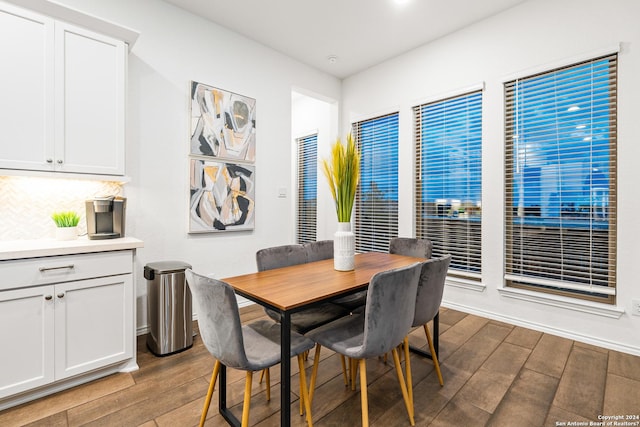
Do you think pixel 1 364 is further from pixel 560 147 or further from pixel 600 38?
pixel 600 38

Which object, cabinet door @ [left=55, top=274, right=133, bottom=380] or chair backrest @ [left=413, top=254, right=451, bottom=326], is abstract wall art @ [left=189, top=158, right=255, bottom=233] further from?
chair backrest @ [left=413, top=254, right=451, bottom=326]

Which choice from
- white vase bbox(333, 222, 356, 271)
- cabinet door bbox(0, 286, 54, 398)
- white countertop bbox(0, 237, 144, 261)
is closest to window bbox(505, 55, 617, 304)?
white vase bbox(333, 222, 356, 271)

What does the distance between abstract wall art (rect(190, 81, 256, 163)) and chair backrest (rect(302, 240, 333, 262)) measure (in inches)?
60.1

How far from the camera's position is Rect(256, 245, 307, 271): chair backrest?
7.21 ft

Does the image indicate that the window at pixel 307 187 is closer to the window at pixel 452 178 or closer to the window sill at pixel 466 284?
the window at pixel 452 178

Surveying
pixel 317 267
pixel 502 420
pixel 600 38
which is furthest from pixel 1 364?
pixel 600 38

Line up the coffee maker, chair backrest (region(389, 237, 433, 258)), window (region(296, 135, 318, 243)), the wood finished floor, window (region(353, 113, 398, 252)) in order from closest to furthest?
the wood finished floor < the coffee maker < chair backrest (region(389, 237, 433, 258)) < window (region(353, 113, 398, 252)) < window (region(296, 135, 318, 243))

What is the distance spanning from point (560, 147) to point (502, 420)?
239cm

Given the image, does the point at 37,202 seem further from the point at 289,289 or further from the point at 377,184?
the point at 377,184

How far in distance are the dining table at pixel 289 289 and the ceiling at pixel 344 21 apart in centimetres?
255

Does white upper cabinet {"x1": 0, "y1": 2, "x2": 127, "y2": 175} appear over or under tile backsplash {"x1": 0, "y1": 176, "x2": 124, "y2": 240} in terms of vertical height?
over

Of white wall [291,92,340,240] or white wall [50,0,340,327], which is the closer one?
white wall [50,0,340,327]

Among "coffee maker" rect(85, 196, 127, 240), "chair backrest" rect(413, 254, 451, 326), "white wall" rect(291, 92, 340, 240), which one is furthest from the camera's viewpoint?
"white wall" rect(291, 92, 340, 240)

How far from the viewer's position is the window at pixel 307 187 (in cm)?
543
